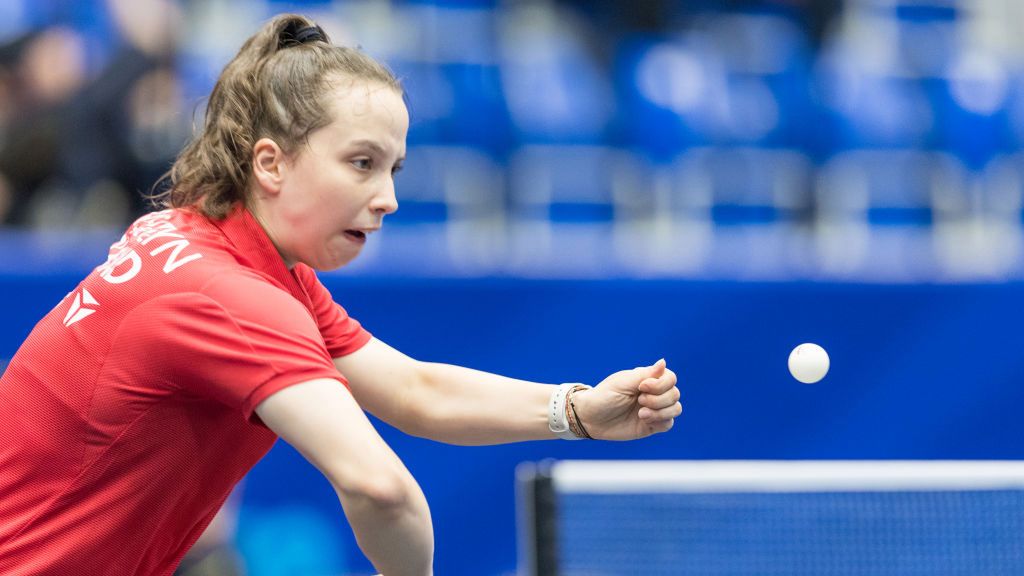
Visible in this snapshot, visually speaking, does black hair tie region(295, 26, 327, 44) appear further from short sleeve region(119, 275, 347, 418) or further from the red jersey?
short sleeve region(119, 275, 347, 418)

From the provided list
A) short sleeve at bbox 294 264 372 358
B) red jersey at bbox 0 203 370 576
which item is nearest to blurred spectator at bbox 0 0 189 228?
short sleeve at bbox 294 264 372 358

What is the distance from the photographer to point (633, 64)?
9.45m

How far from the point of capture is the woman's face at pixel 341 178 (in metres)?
3.12

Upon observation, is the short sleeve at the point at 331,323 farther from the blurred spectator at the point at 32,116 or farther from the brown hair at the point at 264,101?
the blurred spectator at the point at 32,116

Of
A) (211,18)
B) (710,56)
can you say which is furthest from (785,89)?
(211,18)

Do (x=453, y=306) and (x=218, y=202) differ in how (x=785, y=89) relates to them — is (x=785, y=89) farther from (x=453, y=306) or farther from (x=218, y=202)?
(x=218, y=202)

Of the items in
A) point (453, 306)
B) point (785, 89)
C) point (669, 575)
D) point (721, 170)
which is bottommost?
point (669, 575)

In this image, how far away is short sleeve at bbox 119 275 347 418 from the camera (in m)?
2.80

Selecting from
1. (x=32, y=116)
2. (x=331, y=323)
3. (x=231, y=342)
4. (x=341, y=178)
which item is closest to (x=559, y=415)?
(x=331, y=323)

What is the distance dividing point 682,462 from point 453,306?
1.26 meters

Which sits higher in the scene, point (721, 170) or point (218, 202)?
point (721, 170)

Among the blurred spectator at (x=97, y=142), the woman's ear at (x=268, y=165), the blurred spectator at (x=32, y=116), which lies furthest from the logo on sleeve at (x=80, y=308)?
the blurred spectator at (x=32, y=116)

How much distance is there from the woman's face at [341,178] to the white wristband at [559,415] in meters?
0.67

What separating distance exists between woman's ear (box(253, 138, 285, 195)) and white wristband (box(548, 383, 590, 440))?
2.86ft
